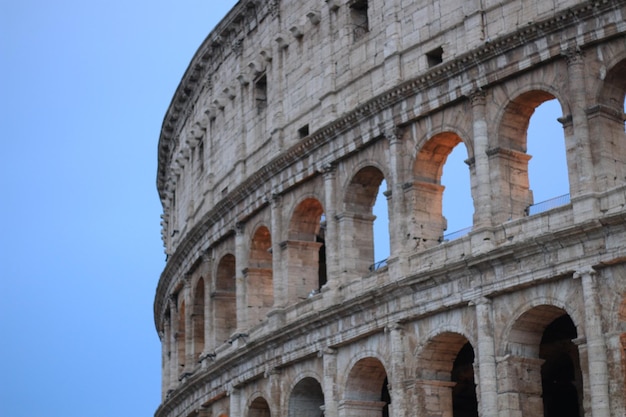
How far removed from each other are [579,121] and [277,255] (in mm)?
11387

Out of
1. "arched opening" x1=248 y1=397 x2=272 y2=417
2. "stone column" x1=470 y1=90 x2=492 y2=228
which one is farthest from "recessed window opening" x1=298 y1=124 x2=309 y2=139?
"arched opening" x1=248 y1=397 x2=272 y2=417

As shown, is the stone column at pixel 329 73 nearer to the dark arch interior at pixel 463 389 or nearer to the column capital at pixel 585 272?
the dark arch interior at pixel 463 389

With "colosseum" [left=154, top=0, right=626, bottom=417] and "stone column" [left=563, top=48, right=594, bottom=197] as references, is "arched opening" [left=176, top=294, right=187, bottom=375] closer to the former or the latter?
"colosseum" [left=154, top=0, right=626, bottom=417]

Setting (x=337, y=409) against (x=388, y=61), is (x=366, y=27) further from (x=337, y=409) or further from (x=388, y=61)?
(x=337, y=409)

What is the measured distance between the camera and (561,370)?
3434 cm

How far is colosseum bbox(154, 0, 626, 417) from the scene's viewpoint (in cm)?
2831

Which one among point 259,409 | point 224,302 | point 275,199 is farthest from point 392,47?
point 224,302

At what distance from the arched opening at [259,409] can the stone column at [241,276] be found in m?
2.27

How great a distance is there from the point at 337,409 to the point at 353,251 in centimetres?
413

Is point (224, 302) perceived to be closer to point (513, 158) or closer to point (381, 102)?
point (381, 102)

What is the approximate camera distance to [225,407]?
130 feet

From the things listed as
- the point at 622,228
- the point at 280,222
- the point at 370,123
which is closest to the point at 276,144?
the point at 280,222

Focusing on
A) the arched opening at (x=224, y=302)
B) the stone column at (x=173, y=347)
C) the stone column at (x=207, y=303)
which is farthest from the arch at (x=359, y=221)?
the stone column at (x=173, y=347)

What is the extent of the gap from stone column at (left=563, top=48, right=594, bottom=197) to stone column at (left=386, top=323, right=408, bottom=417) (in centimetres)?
578
